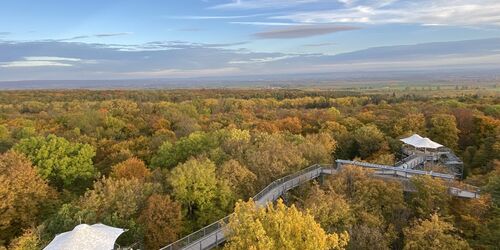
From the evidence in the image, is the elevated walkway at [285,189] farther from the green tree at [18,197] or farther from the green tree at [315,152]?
the green tree at [18,197]

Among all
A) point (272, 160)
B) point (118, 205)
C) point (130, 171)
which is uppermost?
point (272, 160)

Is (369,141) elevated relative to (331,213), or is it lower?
elevated

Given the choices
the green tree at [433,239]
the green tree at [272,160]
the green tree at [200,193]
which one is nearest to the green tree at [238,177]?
the green tree at [200,193]

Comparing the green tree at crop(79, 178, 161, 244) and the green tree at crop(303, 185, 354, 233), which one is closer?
the green tree at crop(303, 185, 354, 233)

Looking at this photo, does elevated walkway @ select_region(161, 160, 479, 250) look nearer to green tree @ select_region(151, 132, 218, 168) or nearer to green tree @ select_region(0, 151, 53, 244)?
green tree @ select_region(151, 132, 218, 168)

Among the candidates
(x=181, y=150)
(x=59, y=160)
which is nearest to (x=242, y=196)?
(x=181, y=150)

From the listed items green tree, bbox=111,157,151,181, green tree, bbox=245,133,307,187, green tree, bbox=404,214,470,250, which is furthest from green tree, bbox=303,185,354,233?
green tree, bbox=111,157,151,181

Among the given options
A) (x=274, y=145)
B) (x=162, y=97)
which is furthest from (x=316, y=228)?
(x=162, y=97)

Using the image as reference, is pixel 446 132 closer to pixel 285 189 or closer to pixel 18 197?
pixel 285 189
